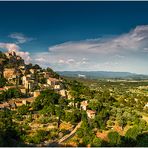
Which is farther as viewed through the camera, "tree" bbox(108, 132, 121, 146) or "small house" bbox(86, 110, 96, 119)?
"small house" bbox(86, 110, 96, 119)

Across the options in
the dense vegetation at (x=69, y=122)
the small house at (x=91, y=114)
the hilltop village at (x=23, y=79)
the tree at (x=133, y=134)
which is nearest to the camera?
the dense vegetation at (x=69, y=122)

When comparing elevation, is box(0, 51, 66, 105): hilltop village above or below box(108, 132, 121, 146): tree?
above

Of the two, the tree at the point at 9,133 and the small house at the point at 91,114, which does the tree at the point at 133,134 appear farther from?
the tree at the point at 9,133

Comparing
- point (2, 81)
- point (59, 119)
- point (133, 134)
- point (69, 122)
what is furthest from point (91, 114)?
point (2, 81)

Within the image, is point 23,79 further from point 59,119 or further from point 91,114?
point 59,119

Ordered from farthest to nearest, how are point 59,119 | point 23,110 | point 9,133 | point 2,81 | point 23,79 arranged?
point 23,79 → point 2,81 → point 23,110 → point 59,119 → point 9,133

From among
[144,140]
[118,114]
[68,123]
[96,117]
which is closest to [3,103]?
[68,123]

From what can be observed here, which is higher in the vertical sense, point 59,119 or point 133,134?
point 59,119

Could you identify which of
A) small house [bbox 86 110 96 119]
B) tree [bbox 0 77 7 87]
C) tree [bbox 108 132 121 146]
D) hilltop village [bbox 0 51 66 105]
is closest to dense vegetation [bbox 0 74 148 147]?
tree [bbox 108 132 121 146]

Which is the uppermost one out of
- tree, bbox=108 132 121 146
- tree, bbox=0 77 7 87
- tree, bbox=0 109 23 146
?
tree, bbox=0 77 7 87

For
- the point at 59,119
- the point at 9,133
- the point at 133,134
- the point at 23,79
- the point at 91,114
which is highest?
the point at 23,79

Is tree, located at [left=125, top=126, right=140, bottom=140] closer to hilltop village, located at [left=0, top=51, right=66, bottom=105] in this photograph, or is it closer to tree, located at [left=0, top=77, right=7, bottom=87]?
hilltop village, located at [left=0, top=51, right=66, bottom=105]

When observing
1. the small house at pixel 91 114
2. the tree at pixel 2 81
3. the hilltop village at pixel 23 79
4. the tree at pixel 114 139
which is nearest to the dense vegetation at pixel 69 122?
the tree at pixel 114 139
